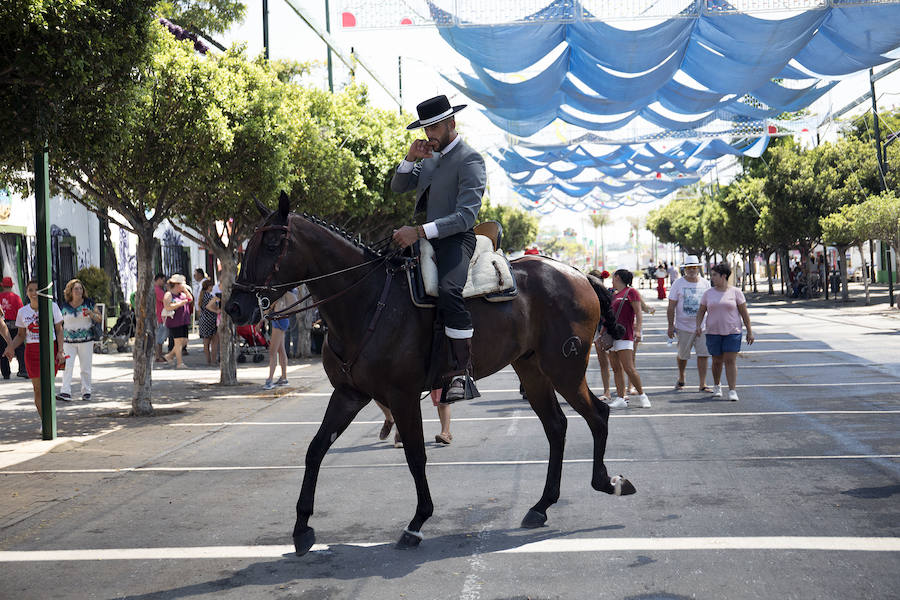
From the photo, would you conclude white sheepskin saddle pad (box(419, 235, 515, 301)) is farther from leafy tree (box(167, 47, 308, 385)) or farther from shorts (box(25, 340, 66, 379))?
shorts (box(25, 340, 66, 379))

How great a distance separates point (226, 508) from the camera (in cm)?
730

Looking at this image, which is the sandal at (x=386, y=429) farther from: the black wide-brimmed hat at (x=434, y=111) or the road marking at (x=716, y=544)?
the black wide-brimmed hat at (x=434, y=111)

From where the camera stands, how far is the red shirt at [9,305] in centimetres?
1766

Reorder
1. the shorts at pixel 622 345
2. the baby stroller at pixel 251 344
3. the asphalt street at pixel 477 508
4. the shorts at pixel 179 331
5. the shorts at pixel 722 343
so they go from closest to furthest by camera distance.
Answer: the asphalt street at pixel 477 508
the shorts at pixel 622 345
the shorts at pixel 722 343
the shorts at pixel 179 331
the baby stroller at pixel 251 344

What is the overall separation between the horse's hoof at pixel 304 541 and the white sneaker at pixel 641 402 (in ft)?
24.3

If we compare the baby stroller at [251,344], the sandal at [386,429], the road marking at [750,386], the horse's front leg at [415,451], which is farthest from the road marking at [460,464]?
the baby stroller at [251,344]

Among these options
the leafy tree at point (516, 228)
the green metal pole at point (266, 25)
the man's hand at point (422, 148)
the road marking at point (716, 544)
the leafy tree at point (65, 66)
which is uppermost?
the leafy tree at point (516, 228)

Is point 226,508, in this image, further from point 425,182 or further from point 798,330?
point 798,330

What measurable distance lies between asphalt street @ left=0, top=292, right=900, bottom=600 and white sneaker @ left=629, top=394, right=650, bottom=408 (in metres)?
0.29

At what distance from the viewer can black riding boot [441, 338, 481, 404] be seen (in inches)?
237

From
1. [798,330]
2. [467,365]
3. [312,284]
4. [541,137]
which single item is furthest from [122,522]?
[541,137]

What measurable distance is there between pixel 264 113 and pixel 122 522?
8.43 metres

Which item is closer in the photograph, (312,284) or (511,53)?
(312,284)

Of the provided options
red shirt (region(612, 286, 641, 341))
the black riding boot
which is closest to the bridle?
the black riding boot
